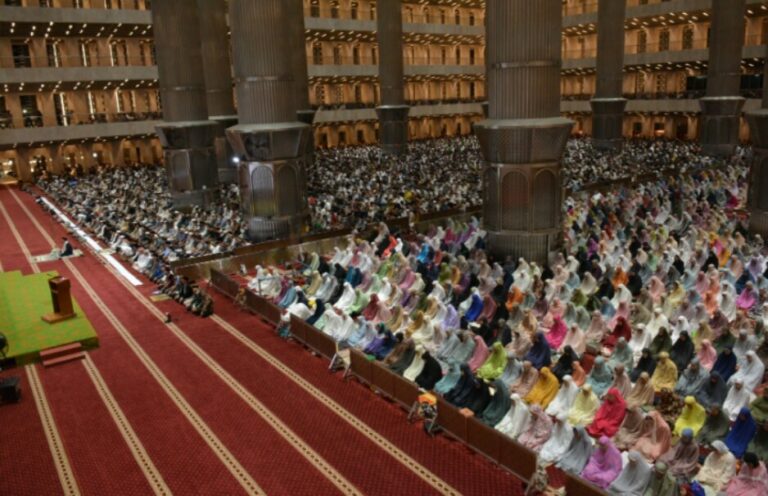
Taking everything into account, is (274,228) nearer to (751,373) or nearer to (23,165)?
(751,373)

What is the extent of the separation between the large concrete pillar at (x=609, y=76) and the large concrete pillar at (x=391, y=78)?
8.91 metres

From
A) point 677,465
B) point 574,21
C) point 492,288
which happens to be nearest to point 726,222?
point 492,288

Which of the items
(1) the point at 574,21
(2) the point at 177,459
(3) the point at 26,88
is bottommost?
(2) the point at 177,459

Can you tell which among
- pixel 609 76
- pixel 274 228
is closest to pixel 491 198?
pixel 274 228

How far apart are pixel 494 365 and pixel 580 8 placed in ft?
128

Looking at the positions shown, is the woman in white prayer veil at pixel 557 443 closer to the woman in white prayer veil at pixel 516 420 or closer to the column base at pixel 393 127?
the woman in white prayer veil at pixel 516 420

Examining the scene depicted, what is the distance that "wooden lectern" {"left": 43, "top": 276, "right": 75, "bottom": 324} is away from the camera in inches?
433

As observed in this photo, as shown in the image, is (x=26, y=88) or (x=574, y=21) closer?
(x=26, y=88)

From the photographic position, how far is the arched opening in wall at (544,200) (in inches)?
526

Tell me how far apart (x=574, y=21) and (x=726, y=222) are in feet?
93.2

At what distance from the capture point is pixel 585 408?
7145 millimetres

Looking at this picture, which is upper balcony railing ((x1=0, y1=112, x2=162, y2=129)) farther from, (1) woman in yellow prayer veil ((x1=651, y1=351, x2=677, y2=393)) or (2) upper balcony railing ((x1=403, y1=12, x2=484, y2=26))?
(1) woman in yellow prayer veil ((x1=651, y1=351, x2=677, y2=393))

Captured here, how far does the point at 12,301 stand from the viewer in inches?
483

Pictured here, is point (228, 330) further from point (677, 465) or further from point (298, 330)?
point (677, 465)
